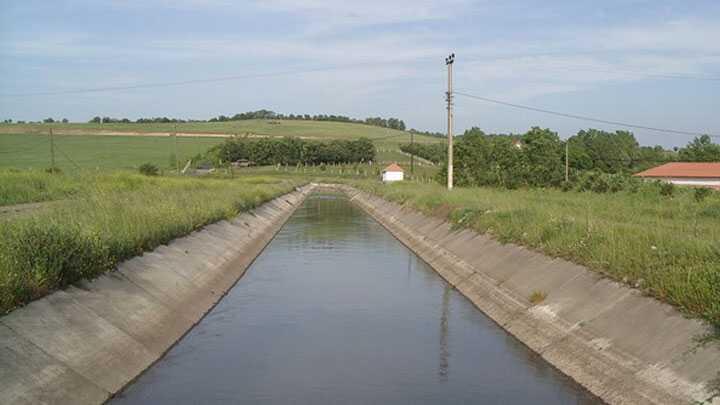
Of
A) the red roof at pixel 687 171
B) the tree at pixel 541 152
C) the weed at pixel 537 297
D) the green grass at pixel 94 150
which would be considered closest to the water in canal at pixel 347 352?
the weed at pixel 537 297

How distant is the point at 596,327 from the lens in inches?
471

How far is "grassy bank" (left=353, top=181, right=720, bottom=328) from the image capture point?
10.5 meters

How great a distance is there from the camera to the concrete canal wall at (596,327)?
9156mm

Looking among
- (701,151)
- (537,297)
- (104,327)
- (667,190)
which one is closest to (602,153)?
(701,151)

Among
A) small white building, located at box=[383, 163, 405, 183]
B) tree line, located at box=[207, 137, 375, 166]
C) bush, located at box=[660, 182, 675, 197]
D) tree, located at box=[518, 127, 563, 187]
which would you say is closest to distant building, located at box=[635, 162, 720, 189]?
tree, located at box=[518, 127, 563, 187]

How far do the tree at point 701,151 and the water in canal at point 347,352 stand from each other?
255 feet

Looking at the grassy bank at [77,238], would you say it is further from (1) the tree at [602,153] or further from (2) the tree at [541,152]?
(1) the tree at [602,153]

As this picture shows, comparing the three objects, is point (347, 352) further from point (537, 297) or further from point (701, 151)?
point (701, 151)

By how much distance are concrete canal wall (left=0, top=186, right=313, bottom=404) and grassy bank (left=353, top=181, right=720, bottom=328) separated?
780 centimetres

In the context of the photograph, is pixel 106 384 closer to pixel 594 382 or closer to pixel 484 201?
pixel 594 382

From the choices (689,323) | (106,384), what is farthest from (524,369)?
(106,384)

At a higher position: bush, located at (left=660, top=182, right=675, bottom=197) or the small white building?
bush, located at (left=660, top=182, right=675, bottom=197)

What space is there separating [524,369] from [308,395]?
12.1 feet

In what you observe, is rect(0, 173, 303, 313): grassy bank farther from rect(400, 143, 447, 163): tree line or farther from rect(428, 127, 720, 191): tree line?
rect(400, 143, 447, 163): tree line
